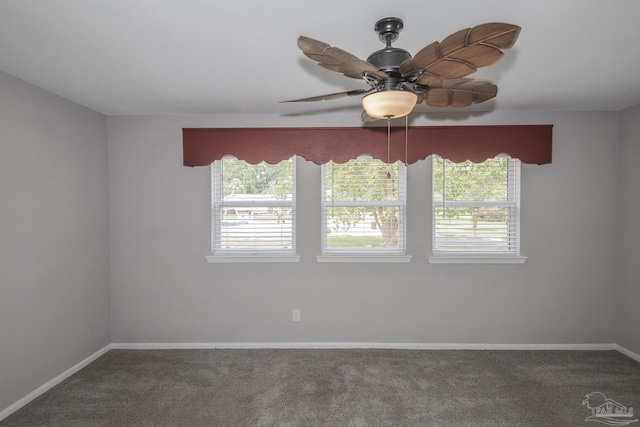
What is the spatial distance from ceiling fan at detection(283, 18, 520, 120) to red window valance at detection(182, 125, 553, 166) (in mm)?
1438

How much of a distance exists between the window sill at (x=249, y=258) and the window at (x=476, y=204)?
150cm

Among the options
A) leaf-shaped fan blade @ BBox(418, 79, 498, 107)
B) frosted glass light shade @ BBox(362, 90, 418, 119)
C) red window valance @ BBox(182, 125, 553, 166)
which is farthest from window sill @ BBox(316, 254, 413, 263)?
frosted glass light shade @ BBox(362, 90, 418, 119)

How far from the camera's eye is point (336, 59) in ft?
4.12

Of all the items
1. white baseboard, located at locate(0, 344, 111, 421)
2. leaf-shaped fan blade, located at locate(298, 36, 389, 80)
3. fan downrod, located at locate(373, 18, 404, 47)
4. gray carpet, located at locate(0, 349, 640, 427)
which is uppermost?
fan downrod, located at locate(373, 18, 404, 47)

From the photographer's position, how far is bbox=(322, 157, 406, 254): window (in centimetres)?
330

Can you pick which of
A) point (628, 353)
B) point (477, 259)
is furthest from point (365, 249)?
point (628, 353)

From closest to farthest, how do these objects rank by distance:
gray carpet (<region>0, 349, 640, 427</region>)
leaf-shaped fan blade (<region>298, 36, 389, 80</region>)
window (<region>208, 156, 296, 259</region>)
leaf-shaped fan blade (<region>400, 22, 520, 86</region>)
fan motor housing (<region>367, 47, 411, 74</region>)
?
leaf-shaped fan blade (<region>400, 22, 520, 86</region>) < leaf-shaped fan blade (<region>298, 36, 389, 80</region>) < fan motor housing (<region>367, 47, 411, 74</region>) < gray carpet (<region>0, 349, 640, 427</region>) < window (<region>208, 156, 296, 259</region>)

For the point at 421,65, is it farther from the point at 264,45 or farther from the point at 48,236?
the point at 48,236

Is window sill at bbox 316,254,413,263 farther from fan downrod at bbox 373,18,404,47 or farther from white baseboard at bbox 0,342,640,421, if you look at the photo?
fan downrod at bbox 373,18,404,47

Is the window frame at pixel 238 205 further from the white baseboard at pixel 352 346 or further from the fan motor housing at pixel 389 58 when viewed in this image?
the fan motor housing at pixel 389 58

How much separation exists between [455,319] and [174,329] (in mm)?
2891

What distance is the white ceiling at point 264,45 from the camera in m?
1.53

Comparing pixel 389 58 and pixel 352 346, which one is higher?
pixel 389 58

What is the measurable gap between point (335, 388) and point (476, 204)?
222cm
